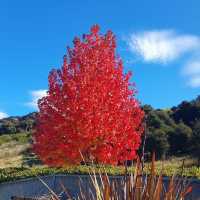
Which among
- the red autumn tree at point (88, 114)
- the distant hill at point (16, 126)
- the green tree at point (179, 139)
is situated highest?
the distant hill at point (16, 126)

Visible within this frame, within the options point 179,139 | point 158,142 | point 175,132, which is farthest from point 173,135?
point 158,142

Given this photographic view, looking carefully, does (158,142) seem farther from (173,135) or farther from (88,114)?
(88,114)

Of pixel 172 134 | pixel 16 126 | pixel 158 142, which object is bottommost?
pixel 158 142

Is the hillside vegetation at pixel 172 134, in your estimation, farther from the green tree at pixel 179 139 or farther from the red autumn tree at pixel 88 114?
the red autumn tree at pixel 88 114

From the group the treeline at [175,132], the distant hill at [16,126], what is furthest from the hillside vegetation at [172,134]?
the distant hill at [16,126]

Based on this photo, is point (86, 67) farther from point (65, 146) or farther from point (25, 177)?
point (25, 177)

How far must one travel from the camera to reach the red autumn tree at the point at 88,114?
20.5m

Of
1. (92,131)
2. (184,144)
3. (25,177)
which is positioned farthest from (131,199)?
(184,144)

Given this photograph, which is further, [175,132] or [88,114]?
[175,132]

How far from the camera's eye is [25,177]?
70.1ft

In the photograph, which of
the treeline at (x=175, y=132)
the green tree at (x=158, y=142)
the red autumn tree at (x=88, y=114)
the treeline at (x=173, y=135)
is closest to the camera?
the red autumn tree at (x=88, y=114)

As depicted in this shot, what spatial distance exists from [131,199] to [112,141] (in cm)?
1735

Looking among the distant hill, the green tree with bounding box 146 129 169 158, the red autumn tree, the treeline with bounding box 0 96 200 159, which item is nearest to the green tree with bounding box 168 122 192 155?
the treeline with bounding box 0 96 200 159

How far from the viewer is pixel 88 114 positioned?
66.6 ft
